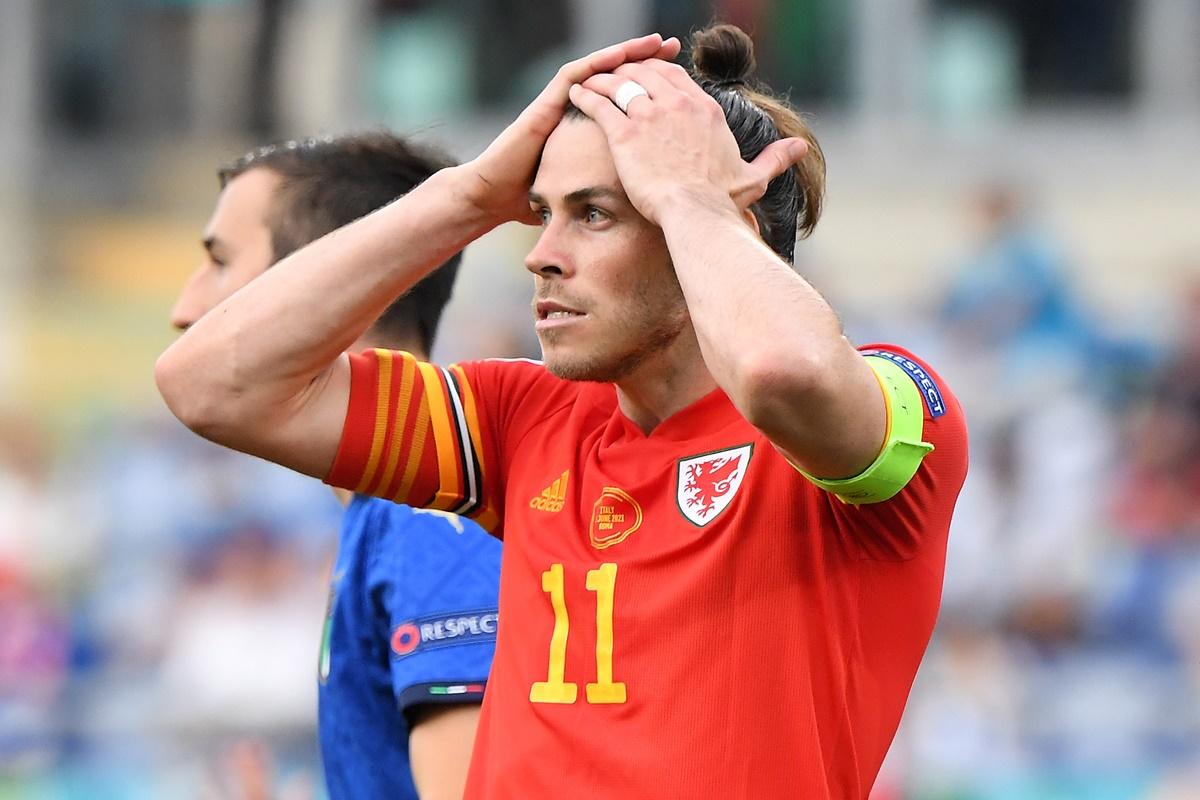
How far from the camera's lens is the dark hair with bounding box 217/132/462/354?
3996 millimetres

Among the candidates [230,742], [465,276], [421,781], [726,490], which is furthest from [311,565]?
[726,490]

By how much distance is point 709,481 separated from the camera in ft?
9.32

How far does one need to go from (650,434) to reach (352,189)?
1385 mm

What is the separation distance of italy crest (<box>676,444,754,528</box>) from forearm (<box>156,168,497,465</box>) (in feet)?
1.99

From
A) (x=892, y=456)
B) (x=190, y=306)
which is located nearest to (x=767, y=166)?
(x=892, y=456)

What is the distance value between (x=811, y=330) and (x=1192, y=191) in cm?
1026

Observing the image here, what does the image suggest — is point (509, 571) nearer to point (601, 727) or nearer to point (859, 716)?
point (601, 727)

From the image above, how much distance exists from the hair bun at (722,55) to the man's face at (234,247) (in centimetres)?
120

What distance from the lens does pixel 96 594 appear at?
10.1 m

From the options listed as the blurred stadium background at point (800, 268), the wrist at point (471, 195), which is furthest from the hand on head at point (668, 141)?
the blurred stadium background at point (800, 268)

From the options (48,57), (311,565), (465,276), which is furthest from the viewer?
(48,57)

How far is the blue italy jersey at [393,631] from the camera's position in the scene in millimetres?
3412

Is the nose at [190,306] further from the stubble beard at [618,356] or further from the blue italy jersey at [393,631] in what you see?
the stubble beard at [618,356]

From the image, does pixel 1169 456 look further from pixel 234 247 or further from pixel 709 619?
pixel 709 619
